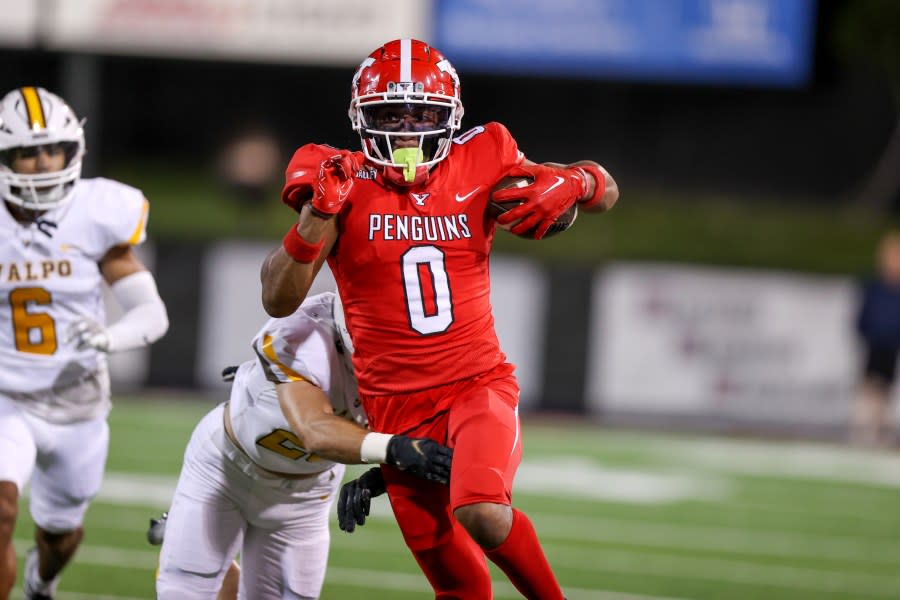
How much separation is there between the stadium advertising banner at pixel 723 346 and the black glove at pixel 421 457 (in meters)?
7.07

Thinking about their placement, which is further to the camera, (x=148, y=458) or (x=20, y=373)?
(x=148, y=458)

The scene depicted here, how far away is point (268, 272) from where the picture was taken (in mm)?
3404

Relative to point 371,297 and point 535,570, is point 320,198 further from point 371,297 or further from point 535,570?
point 535,570

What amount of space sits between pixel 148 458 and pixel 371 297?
15.2 feet

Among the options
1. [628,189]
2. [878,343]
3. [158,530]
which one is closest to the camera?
[158,530]

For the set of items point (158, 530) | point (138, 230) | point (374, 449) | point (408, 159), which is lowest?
point (158, 530)

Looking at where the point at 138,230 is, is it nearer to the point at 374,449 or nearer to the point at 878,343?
the point at 374,449

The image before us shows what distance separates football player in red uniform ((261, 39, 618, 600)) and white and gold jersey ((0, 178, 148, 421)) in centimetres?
104

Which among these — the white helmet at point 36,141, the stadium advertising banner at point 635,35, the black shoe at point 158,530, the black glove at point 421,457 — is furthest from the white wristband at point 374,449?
the stadium advertising banner at point 635,35

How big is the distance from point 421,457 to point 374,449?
0.40ft

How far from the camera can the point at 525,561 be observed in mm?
3348

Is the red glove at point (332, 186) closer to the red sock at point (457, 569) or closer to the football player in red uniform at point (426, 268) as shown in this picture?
the football player in red uniform at point (426, 268)

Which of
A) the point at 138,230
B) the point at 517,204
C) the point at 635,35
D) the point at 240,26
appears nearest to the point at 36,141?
the point at 138,230

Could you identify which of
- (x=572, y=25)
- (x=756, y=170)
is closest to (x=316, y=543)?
(x=572, y=25)
